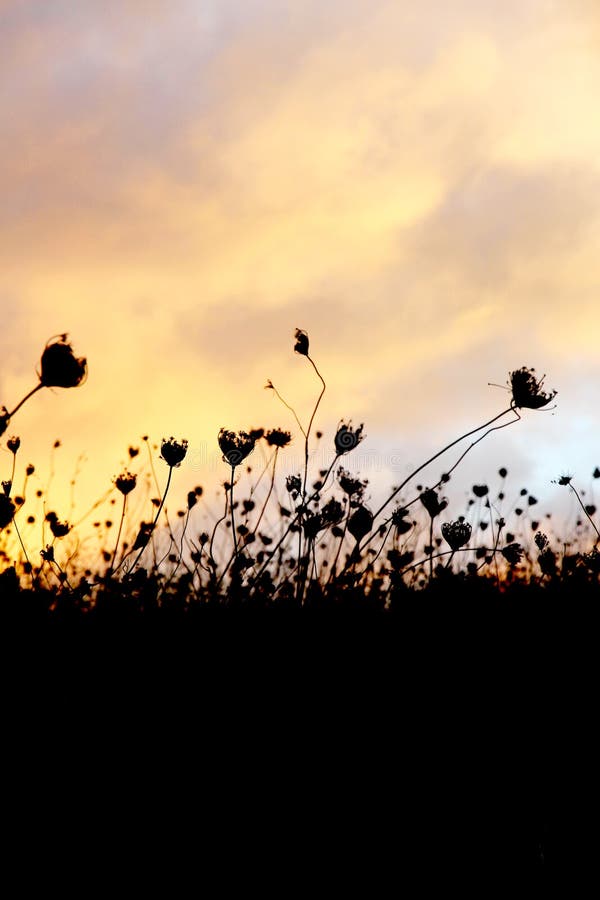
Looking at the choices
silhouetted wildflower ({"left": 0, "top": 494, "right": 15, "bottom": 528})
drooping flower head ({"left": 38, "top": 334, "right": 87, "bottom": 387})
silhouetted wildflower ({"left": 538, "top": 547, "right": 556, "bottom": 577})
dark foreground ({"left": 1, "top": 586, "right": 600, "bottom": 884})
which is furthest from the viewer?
silhouetted wildflower ({"left": 538, "top": 547, "right": 556, "bottom": 577})

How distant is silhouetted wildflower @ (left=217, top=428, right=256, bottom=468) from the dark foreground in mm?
906

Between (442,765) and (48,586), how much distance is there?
2.75 m

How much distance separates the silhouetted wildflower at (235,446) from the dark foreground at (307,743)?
906 millimetres

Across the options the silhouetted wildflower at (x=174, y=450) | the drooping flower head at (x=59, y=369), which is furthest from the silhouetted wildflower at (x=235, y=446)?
the drooping flower head at (x=59, y=369)

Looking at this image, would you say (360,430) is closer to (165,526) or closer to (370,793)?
(165,526)

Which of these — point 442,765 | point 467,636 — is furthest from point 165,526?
point 442,765

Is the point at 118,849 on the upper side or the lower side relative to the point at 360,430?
lower

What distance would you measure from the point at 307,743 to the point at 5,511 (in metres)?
2.08

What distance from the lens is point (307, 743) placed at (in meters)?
3.10

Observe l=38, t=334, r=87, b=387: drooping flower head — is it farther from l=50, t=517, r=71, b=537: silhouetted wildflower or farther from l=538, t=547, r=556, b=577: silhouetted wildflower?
l=538, t=547, r=556, b=577: silhouetted wildflower

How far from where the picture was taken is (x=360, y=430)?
5.20 m

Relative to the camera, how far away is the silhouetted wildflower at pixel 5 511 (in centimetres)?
423

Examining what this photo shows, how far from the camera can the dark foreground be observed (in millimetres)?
2533

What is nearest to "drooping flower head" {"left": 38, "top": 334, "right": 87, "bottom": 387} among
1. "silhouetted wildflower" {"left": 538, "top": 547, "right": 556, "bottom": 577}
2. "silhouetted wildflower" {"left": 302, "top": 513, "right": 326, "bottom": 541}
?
"silhouetted wildflower" {"left": 302, "top": 513, "right": 326, "bottom": 541}
